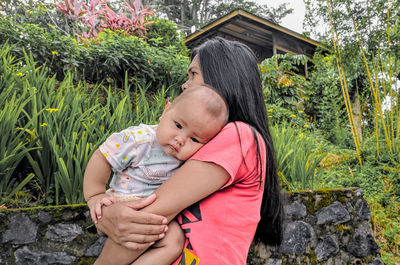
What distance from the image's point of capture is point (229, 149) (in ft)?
3.10

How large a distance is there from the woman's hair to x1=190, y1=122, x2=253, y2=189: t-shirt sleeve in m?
0.09

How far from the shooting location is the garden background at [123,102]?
1806mm

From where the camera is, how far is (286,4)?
2480cm

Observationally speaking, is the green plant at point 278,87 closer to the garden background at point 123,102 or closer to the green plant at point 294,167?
the garden background at point 123,102

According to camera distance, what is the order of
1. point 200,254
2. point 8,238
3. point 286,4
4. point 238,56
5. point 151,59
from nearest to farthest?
point 200,254 → point 238,56 → point 8,238 → point 151,59 → point 286,4

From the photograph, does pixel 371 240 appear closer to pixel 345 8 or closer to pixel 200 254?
pixel 200 254

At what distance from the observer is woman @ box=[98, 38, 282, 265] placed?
0.87 m

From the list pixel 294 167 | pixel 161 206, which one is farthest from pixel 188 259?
pixel 294 167

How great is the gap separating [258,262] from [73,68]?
2.89 meters

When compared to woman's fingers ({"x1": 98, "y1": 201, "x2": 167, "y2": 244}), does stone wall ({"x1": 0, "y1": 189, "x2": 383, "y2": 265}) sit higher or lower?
lower

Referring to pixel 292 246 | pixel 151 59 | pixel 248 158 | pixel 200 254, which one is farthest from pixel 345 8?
pixel 200 254

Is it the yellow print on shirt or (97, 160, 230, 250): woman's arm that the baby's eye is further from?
the yellow print on shirt

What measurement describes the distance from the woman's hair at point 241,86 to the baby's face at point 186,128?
142 mm

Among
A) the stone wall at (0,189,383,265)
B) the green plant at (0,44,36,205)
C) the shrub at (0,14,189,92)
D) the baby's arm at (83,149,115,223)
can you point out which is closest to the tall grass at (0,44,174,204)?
the green plant at (0,44,36,205)
